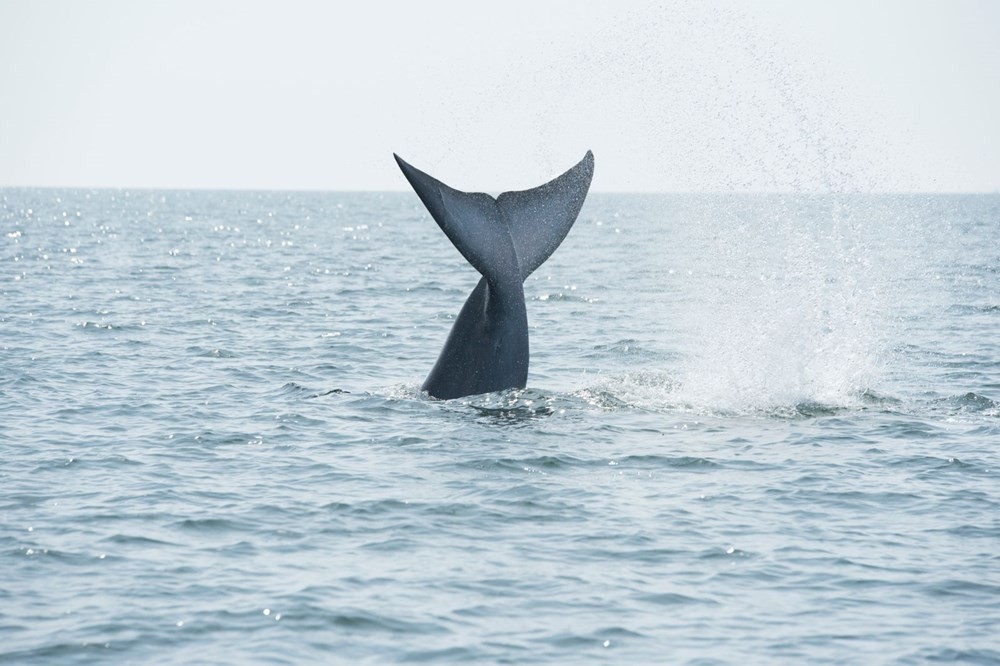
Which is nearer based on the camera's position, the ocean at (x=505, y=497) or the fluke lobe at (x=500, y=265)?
the ocean at (x=505, y=497)

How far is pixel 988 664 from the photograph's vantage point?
8.21 m

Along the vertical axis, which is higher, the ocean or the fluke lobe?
the fluke lobe

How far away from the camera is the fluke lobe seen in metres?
14.6

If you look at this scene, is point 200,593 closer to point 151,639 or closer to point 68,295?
point 151,639

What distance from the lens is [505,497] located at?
11.7 m

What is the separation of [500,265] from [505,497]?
144 inches

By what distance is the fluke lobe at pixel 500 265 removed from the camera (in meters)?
14.6

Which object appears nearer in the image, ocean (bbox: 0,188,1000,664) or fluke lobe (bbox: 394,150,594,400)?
ocean (bbox: 0,188,1000,664)

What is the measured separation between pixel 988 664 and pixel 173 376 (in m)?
13.2

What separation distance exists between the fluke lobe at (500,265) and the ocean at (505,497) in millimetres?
426

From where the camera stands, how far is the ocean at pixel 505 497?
8.66m

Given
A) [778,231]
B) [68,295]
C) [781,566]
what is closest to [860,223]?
[778,231]

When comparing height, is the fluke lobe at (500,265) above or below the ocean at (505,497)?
Answer: above

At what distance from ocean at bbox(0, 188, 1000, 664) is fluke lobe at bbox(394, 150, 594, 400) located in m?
0.43
